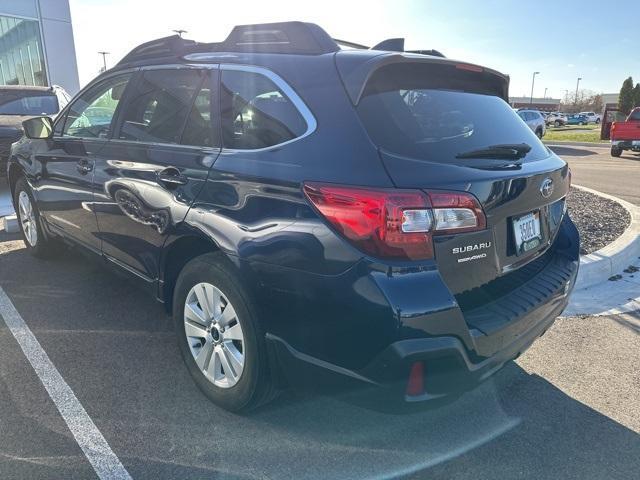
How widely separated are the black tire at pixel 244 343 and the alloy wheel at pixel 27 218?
2.92 m

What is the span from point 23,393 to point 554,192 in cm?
307

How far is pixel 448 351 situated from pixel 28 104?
9.74 metres

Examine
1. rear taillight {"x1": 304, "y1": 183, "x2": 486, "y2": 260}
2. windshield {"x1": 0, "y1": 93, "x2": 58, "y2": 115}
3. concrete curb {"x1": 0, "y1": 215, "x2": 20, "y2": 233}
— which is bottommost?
concrete curb {"x1": 0, "y1": 215, "x2": 20, "y2": 233}

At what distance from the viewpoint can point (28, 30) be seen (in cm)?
1820

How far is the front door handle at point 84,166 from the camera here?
3561mm

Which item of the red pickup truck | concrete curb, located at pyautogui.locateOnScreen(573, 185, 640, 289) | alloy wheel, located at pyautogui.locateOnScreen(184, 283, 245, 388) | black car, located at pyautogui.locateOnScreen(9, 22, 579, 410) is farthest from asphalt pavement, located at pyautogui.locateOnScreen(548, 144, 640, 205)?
alloy wheel, located at pyautogui.locateOnScreen(184, 283, 245, 388)

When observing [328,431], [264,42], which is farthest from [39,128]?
[328,431]

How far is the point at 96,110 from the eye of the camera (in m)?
3.78

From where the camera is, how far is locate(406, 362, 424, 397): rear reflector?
1.96 m

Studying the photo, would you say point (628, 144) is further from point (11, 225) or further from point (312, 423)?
point (312, 423)

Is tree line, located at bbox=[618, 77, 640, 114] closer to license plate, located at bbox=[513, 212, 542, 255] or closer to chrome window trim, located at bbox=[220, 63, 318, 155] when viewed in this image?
license plate, located at bbox=[513, 212, 542, 255]

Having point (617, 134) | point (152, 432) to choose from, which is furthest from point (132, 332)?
point (617, 134)

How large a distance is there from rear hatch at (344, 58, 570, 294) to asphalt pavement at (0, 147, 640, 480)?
80 cm

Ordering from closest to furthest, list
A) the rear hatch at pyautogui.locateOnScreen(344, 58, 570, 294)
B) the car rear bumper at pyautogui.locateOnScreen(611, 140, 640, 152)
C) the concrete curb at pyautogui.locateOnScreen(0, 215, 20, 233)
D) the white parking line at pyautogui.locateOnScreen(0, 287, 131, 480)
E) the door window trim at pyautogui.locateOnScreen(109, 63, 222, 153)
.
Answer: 1. the rear hatch at pyautogui.locateOnScreen(344, 58, 570, 294)
2. the white parking line at pyautogui.locateOnScreen(0, 287, 131, 480)
3. the door window trim at pyautogui.locateOnScreen(109, 63, 222, 153)
4. the concrete curb at pyautogui.locateOnScreen(0, 215, 20, 233)
5. the car rear bumper at pyautogui.locateOnScreen(611, 140, 640, 152)
